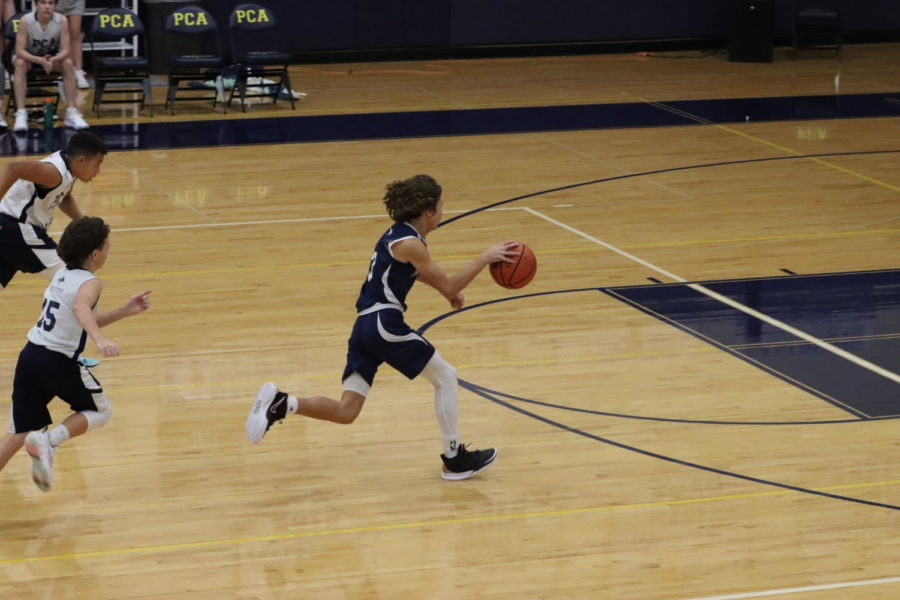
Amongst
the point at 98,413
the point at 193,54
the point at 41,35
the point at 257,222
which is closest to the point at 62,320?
the point at 98,413

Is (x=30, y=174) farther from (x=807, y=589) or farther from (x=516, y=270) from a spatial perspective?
(x=807, y=589)

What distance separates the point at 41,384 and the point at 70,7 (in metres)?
12.2

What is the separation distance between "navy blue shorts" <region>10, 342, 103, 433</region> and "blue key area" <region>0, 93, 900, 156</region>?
29.2 ft

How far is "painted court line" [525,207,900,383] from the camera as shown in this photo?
915cm

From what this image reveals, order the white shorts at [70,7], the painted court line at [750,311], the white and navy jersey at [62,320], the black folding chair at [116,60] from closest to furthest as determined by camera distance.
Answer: the white and navy jersey at [62,320]
the painted court line at [750,311]
the black folding chair at [116,60]
the white shorts at [70,7]

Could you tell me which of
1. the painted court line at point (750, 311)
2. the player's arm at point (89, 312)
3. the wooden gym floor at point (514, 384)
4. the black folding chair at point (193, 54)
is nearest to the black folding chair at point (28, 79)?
the black folding chair at point (193, 54)

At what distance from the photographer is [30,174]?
803 cm

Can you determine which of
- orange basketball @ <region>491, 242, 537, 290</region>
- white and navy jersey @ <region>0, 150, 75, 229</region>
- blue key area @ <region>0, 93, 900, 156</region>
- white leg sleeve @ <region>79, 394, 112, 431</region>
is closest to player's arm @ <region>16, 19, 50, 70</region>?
blue key area @ <region>0, 93, 900, 156</region>

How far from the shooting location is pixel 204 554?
6449 mm

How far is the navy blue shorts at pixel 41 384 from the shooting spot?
661cm

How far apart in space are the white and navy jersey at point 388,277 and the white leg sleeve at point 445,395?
34 cm

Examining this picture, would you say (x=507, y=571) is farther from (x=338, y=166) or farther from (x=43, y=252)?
(x=338, y=166)

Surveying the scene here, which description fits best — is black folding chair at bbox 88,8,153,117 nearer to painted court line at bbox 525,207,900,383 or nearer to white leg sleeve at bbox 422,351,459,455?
painted court line at bbox 525,207,900,383

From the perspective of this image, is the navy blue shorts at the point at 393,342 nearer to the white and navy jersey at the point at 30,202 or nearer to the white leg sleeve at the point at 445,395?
the white leg sleeve at the point at 445,395
